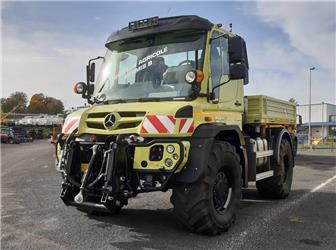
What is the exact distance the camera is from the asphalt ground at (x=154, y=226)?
5.29 m

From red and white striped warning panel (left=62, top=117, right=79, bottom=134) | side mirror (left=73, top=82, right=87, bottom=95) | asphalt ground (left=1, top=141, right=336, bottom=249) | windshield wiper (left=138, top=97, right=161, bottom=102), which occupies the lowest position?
asphalt ground (left=1, top=141, right=336, bottom=249)

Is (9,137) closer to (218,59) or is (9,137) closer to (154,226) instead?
(154,226)

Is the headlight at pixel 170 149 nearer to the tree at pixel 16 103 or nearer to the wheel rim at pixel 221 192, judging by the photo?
the wheel rim at pixel 221 192

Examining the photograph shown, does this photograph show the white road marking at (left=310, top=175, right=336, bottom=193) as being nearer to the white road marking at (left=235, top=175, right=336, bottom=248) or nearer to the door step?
the white road marking at (left=235, top=175, right=336, bottom=248)

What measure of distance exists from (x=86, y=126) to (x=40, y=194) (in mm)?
3812

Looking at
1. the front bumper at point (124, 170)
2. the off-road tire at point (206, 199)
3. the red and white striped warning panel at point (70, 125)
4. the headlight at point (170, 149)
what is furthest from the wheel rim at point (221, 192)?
the red and white striped warning panel at point (70, 125)

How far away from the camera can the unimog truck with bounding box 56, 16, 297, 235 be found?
5270 millimetres

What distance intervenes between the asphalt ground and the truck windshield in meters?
1.91

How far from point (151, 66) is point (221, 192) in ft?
6.86

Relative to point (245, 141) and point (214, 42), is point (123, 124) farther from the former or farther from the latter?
point (245, 141)

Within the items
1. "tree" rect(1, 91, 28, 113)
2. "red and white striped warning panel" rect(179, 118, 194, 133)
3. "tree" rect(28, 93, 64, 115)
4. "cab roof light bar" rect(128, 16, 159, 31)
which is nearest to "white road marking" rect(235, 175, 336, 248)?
"red and white striped warning panel" rect(179, 118, 194, 133)

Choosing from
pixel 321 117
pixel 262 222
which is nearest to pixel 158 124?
pixel 262 222

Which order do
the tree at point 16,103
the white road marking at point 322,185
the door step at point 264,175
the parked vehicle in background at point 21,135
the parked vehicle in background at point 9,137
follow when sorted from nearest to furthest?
the door step at point 264,175
the white road marking at point 322,185
the parked vehicle in background at point 9,137
the parked vehicle in background at point 21,135
the tree at point 16,103

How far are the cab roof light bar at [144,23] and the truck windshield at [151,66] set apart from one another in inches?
6.6
